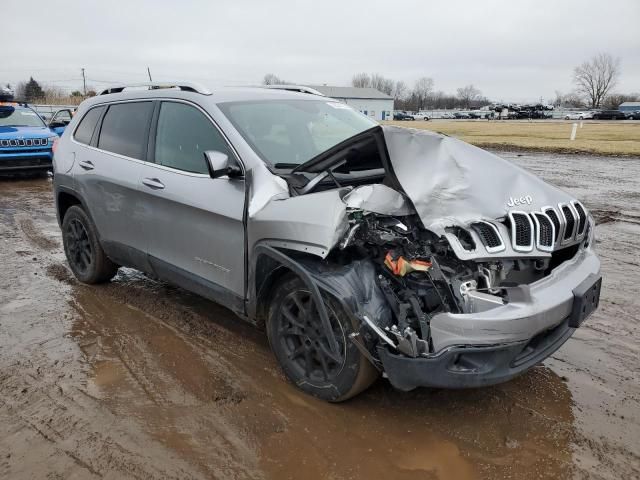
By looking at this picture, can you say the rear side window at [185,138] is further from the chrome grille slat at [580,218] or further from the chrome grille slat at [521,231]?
the chrome grille slat at [580,218]

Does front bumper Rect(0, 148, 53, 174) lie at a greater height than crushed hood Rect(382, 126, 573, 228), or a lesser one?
lesser

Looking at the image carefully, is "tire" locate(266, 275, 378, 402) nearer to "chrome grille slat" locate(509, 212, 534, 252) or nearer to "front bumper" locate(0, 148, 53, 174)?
"chrome grille slat" locate(509, 212, 534, 252)

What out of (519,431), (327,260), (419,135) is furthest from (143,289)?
(519,431)

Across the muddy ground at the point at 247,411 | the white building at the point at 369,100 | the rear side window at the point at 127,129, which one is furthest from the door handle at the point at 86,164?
the white building at the point at 369,100

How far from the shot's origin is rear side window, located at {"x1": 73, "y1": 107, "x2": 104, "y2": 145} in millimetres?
5102

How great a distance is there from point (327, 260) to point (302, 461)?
1.09 metres

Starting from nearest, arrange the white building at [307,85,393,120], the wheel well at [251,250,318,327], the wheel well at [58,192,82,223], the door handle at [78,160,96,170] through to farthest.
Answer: the wheel well at [251,250,318,327]
the door handle at [78,160,96,170]
the wheel well at [58,192,82,223]
the white building at [307,85,393,120]

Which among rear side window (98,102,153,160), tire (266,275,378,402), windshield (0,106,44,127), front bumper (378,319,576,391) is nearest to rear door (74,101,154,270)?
rear side window (98,102,153,160)

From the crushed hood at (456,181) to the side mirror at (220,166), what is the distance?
1.02 m

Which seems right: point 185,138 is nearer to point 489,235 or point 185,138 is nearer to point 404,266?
point 404,266

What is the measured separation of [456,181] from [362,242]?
0.63 m

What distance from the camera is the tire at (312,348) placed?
292cm

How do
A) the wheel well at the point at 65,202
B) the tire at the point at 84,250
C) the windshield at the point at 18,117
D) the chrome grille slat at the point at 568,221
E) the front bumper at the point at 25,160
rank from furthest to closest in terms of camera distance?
the windshield at the point at 18,117 → the front bumper at the point at 25,160 → the wheel well at the point at 65,202 → the tire at the point at 84,250 → the chrome grille slat at the point at 568,221

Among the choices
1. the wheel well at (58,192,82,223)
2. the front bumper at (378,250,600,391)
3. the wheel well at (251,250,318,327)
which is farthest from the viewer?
the wheel well at (58,192,82,223)
